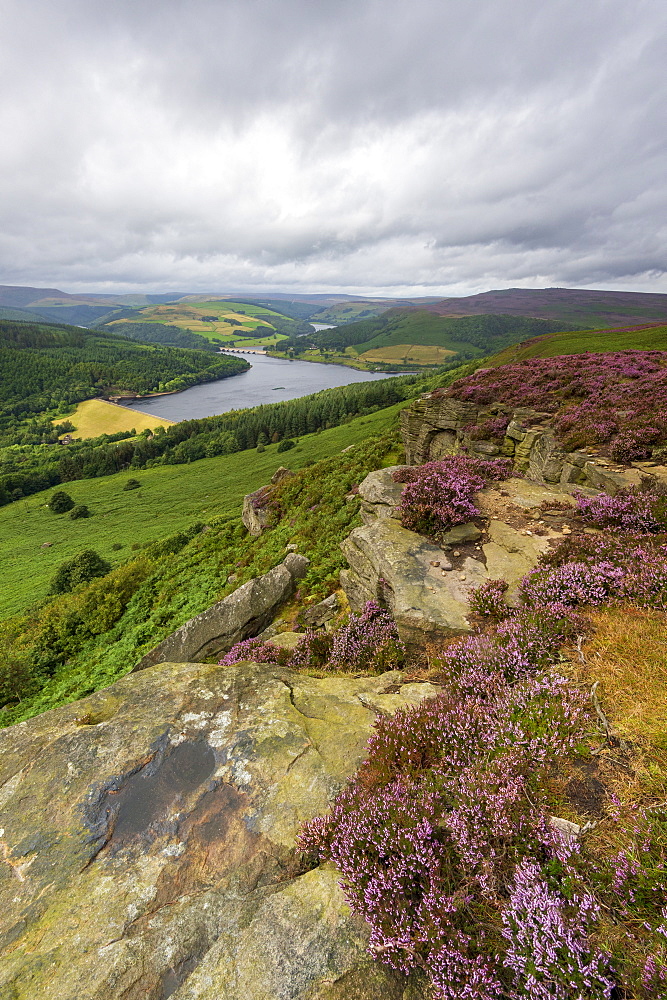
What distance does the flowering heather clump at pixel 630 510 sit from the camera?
24.3 ft

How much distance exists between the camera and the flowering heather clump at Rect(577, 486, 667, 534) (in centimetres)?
739

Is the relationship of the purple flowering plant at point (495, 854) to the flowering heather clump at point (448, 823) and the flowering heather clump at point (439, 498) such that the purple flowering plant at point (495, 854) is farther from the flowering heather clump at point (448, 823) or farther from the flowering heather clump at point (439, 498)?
the flowering heather clump at point (439, 498)

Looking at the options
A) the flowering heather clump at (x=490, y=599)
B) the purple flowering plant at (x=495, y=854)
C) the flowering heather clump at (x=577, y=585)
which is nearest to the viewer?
the purple flowering plant at (x=495, y=854)

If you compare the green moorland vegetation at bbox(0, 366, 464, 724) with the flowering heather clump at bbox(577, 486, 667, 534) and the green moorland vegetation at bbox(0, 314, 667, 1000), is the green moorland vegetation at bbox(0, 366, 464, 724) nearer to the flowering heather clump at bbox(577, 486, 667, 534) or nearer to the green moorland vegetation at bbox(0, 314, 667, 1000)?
the flowering heather clump at bbox(577, 486, 667, 534)

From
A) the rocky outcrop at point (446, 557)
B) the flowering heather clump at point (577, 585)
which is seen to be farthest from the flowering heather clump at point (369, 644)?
the flowering heather clump at point (577, 585)

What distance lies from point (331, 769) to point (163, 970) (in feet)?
7.27

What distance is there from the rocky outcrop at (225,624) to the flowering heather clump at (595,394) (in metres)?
11.8

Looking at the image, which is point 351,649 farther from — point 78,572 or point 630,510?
point 78,572

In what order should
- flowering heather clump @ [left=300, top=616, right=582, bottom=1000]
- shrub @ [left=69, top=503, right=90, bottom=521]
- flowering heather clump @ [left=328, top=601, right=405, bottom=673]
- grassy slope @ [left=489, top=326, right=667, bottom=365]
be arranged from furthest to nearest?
shrub @ [left=69, top=503, right=90, bottom=521], grassy slope @ [left=489, top=326, right=667, bottom=365], flowering heather clump @ [left=328, top=601, right=405, bottom=673], flowering heather clump @ [left=300, top=616, right=582, bottom=1000]

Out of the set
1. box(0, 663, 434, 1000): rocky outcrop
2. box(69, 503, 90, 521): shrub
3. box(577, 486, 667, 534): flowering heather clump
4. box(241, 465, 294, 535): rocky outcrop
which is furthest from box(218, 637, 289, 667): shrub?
box(69, 503, 90, 521): shrub

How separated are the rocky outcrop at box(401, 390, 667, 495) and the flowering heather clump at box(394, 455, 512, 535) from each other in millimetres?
3316

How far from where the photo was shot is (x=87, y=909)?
3.71 m

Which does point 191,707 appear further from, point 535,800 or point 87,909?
point 535,800

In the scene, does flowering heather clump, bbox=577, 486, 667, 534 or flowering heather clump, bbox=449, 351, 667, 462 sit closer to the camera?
flowering heather clump, bbox=577, 486, 667, 534
